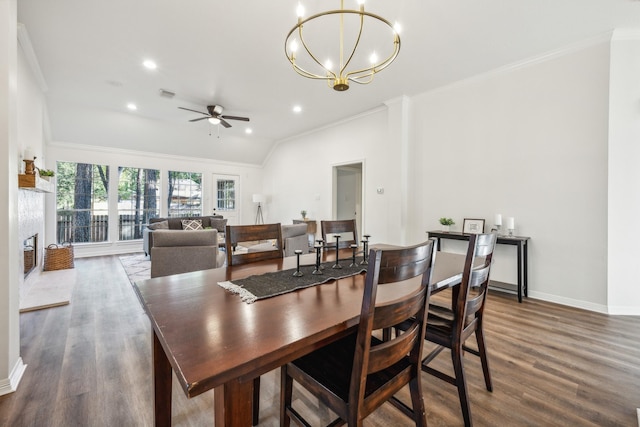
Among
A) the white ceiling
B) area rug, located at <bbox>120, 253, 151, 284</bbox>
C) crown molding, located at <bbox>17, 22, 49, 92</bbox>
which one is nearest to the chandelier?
the white ceiling

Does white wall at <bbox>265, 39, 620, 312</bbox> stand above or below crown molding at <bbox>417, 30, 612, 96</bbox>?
below

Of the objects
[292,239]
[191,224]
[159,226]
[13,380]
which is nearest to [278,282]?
[13,380]

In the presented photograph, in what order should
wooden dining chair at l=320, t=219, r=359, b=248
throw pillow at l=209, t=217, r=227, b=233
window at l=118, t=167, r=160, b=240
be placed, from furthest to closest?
throw pillow at l=209, t=217, r=227, b=233 → window at l=118, t=167, r=160, b=240 → wooden dining chair at l=320, t=219, r=359, b=248

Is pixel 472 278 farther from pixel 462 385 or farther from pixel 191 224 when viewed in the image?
pixel 191 224

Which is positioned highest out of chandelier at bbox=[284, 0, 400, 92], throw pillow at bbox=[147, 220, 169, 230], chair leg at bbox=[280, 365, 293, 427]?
chandelier at bbox=[284, 0, 400, 92]

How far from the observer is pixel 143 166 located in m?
6.78

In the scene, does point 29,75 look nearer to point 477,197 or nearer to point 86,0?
point 86,0

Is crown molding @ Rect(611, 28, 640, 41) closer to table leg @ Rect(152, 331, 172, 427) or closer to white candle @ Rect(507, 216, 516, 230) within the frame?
white candle @ Rect(507, 216, 516, 230)

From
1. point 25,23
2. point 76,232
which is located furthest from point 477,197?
point 76,232

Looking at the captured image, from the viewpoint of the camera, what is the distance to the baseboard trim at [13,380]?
1641mm

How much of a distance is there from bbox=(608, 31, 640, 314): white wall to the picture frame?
1179mm

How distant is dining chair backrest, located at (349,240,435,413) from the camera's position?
902 mm

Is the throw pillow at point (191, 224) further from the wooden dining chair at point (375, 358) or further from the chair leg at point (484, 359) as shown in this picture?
the chair leg at point (484, 359)

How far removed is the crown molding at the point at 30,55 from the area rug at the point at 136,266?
297cm
